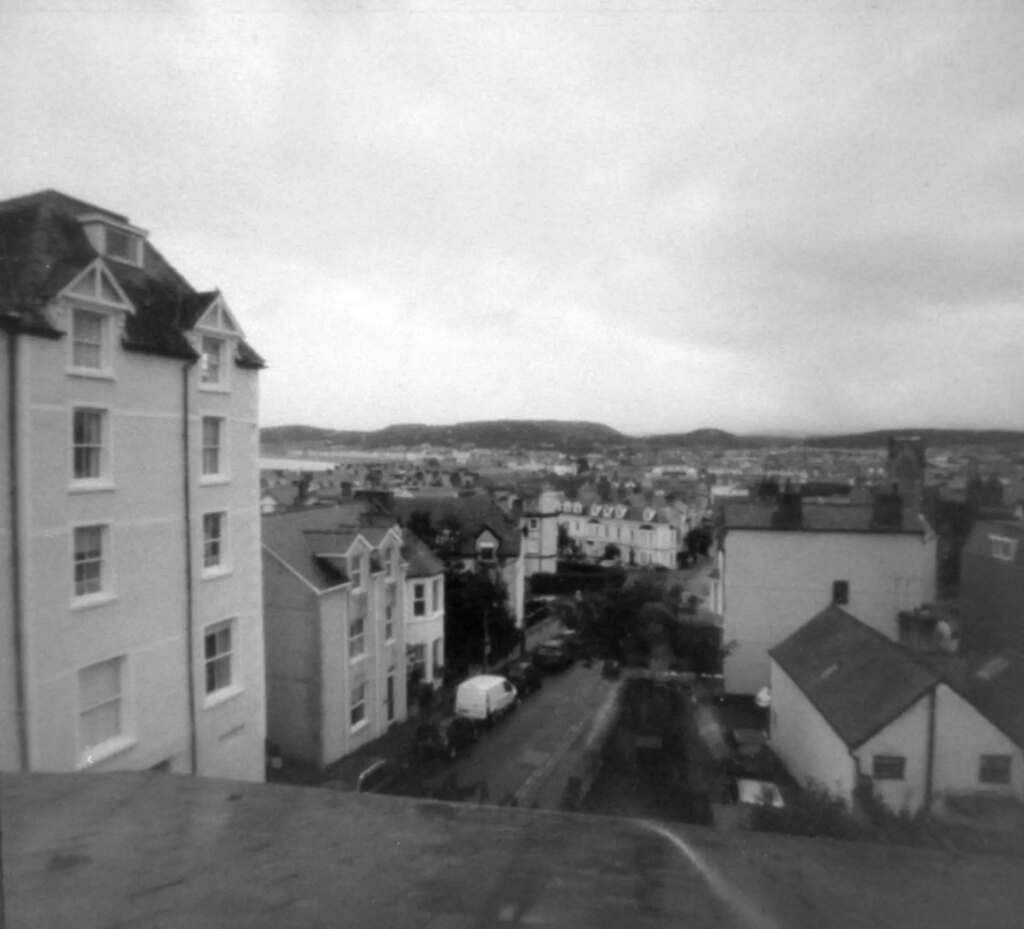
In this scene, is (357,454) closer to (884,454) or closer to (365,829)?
(365,829)

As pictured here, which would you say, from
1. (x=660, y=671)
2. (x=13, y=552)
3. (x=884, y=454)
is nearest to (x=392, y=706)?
(x=660, y=671)

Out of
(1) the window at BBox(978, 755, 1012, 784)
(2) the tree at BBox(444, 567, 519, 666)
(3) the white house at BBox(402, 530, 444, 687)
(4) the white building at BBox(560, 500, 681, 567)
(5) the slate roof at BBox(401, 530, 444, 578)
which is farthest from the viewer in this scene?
(5) the slate roof at BBox(401, 530, 444, 578)

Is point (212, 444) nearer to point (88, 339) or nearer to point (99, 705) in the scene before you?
point (88, 339)

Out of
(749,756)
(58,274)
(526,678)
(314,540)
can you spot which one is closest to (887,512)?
(749,756)

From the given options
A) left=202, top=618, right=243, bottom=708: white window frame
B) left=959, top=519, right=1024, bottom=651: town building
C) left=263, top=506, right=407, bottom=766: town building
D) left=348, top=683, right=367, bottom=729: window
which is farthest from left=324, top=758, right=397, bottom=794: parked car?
left=959, top=519, right=1024, bottom=651: town building

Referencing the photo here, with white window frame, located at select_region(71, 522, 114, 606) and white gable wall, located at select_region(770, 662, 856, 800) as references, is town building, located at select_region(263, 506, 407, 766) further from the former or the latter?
white gable wall, located at select_region(770, 662, 856, 800)
